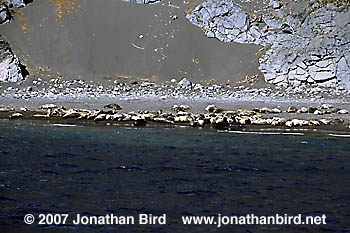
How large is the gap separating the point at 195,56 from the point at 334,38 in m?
7.26

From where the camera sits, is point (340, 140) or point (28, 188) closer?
point (28, 188)

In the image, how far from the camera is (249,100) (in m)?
18.9

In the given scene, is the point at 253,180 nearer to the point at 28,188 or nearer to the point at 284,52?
the point at 28,188

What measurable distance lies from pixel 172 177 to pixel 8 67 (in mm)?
16619

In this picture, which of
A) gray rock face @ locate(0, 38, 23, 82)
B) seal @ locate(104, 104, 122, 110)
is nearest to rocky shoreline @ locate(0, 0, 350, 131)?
gray rock face @ locate(0, 38, 23, 82)

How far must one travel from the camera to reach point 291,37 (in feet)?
83.4

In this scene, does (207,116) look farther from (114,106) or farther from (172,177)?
(172,177)

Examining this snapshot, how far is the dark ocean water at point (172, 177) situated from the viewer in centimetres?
642

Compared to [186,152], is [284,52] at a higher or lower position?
higher

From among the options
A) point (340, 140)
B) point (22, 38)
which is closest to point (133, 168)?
point (340, 140)

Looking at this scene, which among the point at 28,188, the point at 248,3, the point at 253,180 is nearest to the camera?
the point at 28,188

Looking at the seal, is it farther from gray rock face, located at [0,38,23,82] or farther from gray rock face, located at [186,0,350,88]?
gray rock face, located at [186,0,350,88]

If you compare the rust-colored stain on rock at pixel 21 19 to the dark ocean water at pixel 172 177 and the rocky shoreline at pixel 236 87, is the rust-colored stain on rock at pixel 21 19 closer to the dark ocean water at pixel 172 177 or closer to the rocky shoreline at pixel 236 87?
the rocky shoreline at pixel 236 87

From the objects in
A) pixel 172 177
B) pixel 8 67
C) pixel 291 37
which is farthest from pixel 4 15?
pixel 172 177
